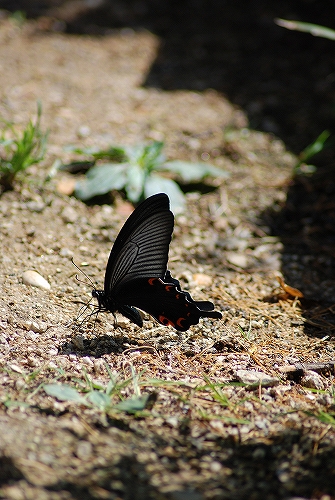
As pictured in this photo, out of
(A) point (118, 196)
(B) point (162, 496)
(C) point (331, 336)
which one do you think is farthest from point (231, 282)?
(B) point (162, 496)

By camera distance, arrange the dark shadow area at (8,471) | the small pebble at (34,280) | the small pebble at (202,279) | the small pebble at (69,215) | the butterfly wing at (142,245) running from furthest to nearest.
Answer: the small pebble at (69,215) → the small pebble at (202,279) → the small pebble at (34,280) → the butterfly wing at (142,245) → the dark shadow area at (8,471)

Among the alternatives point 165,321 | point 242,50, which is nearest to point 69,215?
point 165,321

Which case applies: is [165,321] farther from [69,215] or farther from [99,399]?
[69,215]

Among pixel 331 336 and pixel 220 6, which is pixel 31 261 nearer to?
pixel 331 336

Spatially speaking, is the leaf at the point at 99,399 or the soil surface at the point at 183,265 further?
the leaf at the point at 99,399

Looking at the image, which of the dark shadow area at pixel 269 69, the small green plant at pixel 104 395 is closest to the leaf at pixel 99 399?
the small green plant at pixel 104 395

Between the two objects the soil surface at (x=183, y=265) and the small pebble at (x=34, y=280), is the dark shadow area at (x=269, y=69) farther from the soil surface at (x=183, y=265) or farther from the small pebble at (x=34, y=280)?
the small pebble at (x=34, y=280)

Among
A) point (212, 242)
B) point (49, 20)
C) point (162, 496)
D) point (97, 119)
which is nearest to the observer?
point (162, 496)
